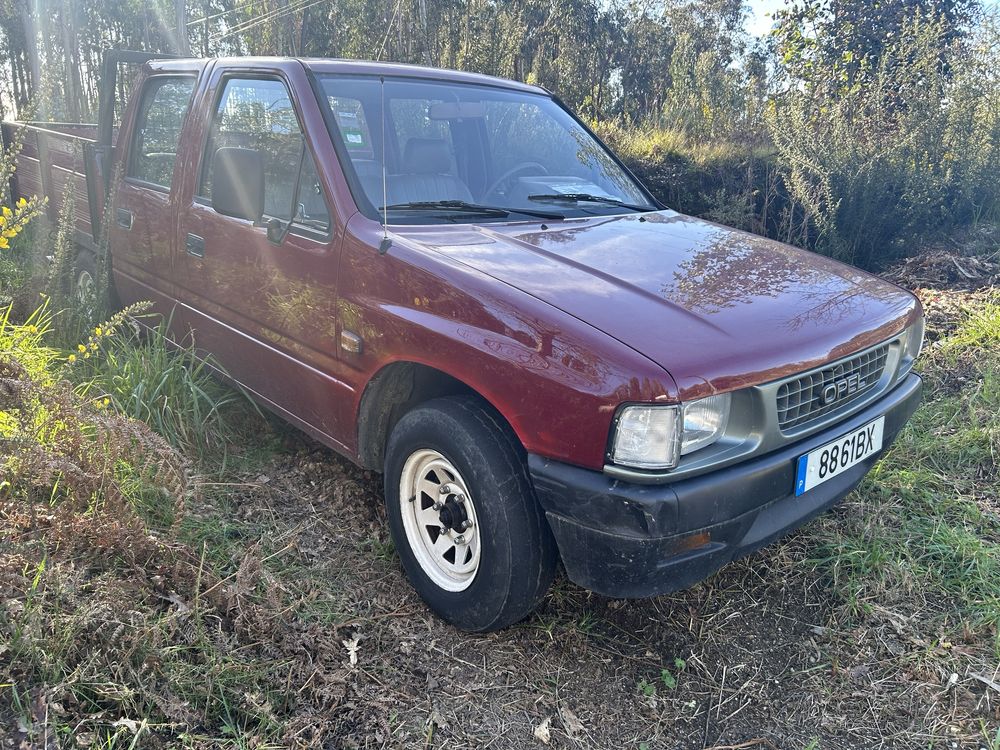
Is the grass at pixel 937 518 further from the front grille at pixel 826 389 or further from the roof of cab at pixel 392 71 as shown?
the roof of cab at pixel 392 71

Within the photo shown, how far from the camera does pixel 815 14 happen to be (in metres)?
7.99

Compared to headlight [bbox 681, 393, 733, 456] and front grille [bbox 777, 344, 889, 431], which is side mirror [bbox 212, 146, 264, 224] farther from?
front grille [bbox 777, 344, 889, 431]

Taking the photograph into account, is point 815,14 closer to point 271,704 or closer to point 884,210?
point 884,210

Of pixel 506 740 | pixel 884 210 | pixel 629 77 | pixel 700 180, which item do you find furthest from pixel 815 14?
pixel 506 740

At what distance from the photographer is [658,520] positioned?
188 cm

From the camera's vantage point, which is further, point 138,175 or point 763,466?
point 138,175

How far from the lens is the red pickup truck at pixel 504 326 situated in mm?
1957

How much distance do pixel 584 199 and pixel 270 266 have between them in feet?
4.45

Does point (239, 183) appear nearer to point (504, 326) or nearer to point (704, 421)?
point (504, 326)

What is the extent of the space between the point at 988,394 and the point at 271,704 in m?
3.69

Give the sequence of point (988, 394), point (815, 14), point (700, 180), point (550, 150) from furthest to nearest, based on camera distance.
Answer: point (815, 14) < point (700, 180) < point (988, 394) < point (550, 150)

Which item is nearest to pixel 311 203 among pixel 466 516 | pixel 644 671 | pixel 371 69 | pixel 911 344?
Result: pixel 371 69

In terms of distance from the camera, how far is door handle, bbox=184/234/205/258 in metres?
3.33

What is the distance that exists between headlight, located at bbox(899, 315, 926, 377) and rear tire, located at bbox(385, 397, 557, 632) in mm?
1535
